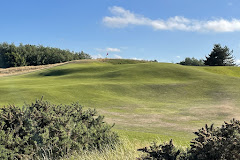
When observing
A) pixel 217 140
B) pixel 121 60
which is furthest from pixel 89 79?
pixel 121 60

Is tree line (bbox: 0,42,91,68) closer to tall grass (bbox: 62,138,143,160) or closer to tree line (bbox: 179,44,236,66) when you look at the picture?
tree line (bbox: 179,44,236,66)

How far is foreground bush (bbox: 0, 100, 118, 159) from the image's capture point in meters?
6.15

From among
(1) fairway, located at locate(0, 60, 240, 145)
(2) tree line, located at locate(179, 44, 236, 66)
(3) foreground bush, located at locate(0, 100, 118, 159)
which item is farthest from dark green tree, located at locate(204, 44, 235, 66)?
(3) foreground bush, located at locate(0, 100, 118, 159)

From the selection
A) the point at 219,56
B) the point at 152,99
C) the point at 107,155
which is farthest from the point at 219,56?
the point at 107,155

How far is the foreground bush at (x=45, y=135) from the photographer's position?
6152 millimetres

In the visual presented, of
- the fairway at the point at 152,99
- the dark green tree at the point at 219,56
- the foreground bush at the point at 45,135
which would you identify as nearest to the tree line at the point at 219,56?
the dark green tree at the point at 219,56

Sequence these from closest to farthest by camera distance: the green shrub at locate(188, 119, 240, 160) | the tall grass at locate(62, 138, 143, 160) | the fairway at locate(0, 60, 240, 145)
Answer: the green shrub at locate(188, 119, 240, 160), the tall grass at locate(62, 138, 143, 160), the fairway at locate(0, 60, 240, 145)

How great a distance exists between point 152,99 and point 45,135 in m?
22.0

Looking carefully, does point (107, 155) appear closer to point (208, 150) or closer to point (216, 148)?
point (208, 150)

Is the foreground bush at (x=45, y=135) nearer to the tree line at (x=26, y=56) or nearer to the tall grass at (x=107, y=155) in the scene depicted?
the tall grass at (x=107, y=155)

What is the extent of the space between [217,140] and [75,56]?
10859 cm

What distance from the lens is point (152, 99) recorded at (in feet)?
90.5

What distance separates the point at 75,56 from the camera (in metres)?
110

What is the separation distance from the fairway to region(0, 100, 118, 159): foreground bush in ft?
8.78
